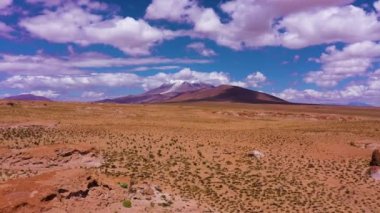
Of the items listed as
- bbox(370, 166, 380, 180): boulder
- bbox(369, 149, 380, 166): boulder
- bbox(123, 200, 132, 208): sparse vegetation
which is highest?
bbox(369, 149, 380, 166): boulder

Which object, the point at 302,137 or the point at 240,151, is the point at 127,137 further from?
the point at 302,137

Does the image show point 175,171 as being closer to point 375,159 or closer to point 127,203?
point 127,203

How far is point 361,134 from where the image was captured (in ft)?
200

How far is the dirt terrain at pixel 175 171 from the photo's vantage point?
30.6 m

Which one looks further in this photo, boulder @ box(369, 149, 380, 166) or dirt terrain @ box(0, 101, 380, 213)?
boulder @ box(369, 149, 380, 166)

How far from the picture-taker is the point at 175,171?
4119 centimetres

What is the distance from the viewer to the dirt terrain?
30.6 m

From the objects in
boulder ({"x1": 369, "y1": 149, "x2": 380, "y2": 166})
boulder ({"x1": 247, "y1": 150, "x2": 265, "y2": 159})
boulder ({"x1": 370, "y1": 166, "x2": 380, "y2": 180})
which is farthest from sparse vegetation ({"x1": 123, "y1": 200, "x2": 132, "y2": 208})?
boulder ({"x1": 369, "y1": 149, "x2": 380, "y2": 166})

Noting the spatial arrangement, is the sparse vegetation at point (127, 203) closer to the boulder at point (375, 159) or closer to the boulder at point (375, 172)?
the boulder at point (375, 172)

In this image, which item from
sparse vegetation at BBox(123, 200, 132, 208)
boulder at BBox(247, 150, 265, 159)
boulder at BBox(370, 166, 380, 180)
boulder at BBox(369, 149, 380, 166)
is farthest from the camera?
boulder at BBox(247, 150, 265, 159)

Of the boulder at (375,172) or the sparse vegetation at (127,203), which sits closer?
the sparse vegetation at (127,203)

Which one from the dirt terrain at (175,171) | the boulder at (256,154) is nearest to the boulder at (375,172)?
the dirt terrain at (175,171)

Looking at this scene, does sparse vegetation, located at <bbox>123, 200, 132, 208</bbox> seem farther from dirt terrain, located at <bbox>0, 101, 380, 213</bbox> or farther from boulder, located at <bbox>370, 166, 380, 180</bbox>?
boulder, located at <bbox>370, 166, 380, 180</bbox>

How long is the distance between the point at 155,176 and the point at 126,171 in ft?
8.95
